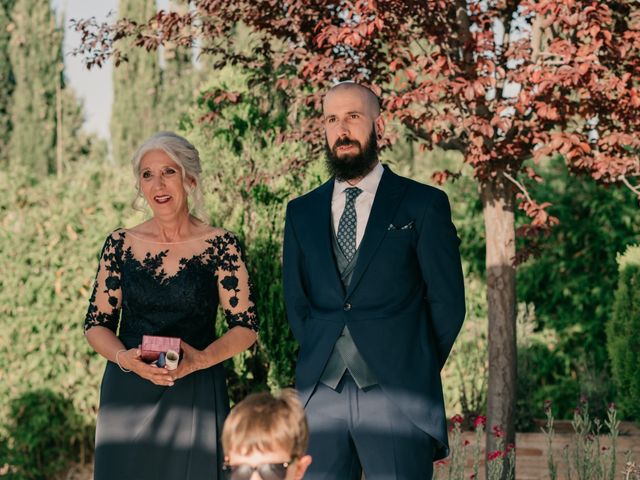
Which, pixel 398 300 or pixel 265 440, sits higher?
pixel 398 300

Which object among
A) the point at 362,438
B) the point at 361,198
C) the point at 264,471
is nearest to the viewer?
the point at 264,471

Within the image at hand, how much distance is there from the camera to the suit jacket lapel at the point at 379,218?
131 inches

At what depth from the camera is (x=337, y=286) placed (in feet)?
11.0

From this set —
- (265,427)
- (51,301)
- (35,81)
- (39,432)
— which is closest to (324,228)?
(265,427)

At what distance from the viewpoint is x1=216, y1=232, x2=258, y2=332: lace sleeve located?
3.84 meters

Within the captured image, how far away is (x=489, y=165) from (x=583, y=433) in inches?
64.5

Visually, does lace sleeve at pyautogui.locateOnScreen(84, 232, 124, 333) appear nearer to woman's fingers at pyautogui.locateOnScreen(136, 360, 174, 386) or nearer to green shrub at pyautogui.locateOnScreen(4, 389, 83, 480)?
woman's fingers at pyautogui.locateOnScreen(136, 360, 174, 386)

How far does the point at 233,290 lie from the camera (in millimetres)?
3844

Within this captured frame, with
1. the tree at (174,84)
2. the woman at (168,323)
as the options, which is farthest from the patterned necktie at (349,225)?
the tree at (174,84)

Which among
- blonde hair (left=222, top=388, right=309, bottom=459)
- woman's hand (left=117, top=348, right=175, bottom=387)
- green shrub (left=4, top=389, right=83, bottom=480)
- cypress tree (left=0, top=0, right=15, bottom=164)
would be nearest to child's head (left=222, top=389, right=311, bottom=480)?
blonde hair (left=222, top=388, right=309, bottom=459)

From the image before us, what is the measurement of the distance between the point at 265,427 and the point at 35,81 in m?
24.5

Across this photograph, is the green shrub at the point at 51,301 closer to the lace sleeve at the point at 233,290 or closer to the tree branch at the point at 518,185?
the tree branch at the point at 518,185

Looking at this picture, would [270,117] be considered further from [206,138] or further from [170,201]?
[170,201]

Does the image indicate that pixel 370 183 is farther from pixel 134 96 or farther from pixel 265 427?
pixel 134 96
